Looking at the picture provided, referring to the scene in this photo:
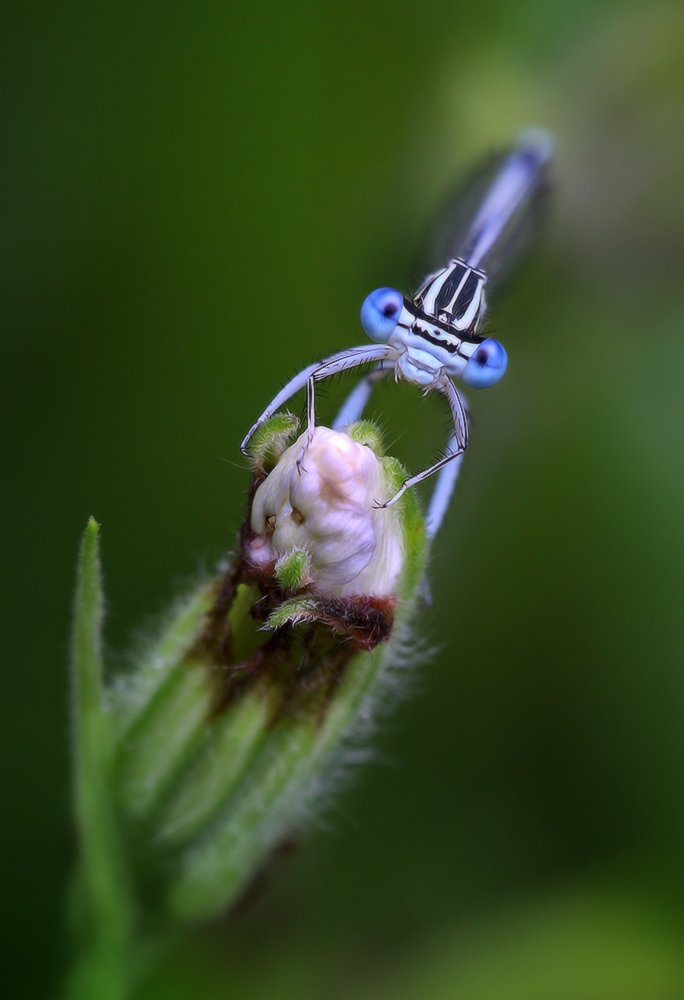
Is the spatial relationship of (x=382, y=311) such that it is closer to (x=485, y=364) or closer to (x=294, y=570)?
(x=485, y=364)

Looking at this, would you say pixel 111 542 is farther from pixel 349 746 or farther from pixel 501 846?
pixel 501 846

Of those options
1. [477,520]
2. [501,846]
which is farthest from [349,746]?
[477,520]

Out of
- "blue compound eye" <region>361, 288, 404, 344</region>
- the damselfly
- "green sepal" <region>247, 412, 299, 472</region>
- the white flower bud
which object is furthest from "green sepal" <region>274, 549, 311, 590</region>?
"blue compound eye" <region>361, 288, 404, 344</region>

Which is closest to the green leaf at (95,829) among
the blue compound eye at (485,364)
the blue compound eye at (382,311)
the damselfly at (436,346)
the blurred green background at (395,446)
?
the blurred green background at (395,446)

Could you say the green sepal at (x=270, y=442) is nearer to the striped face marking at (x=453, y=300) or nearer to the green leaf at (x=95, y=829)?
the green leaf at (x=95, y=829)

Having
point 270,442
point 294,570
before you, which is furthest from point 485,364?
point 294,570

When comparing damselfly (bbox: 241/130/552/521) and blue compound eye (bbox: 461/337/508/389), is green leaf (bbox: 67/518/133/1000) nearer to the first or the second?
damselfly (bbox: 241/130/552/521)
